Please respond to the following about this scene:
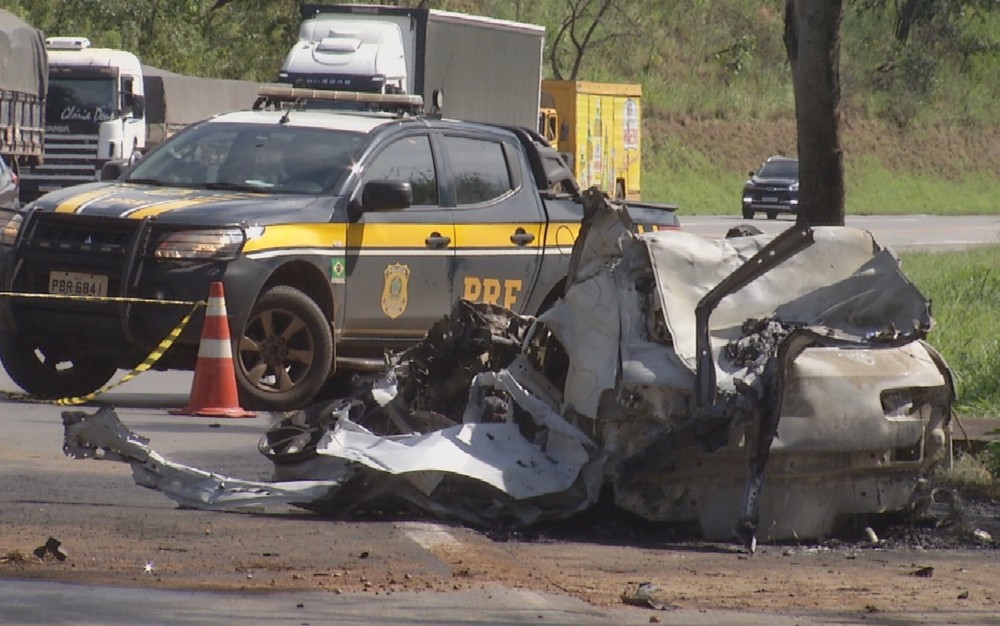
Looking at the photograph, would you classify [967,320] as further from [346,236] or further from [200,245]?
[200,245]

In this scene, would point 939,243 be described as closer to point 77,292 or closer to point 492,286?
point 492,286

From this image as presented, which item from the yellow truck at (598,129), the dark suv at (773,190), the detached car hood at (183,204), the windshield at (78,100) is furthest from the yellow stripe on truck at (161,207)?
the dark suv at (773,190)

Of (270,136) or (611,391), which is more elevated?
(270,136)

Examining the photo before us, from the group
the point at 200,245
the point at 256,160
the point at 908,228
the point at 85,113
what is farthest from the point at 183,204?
the point at 908,228

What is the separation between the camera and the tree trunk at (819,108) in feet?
41.3

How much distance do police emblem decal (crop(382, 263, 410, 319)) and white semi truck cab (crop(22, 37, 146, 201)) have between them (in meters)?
20.3

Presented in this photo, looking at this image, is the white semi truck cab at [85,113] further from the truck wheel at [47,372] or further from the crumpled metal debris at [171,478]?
the crumpled metal debris at [171,478]

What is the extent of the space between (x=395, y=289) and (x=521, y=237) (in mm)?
1168

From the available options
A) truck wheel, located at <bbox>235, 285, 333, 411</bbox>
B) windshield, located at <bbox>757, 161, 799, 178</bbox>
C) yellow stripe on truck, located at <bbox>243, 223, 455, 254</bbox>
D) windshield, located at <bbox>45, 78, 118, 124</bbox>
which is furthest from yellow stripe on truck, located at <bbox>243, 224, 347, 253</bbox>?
windshield, located at <bbox>757, 161, 799, 178</bbox>

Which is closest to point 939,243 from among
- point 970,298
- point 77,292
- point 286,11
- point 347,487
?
point 970,298

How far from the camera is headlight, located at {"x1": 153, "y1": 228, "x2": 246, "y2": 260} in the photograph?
10031mm

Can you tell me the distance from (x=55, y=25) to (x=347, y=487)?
40.8 meters

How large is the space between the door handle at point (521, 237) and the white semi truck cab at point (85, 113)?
19777 mm

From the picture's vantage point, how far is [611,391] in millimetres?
7004
